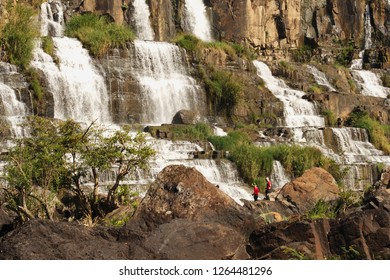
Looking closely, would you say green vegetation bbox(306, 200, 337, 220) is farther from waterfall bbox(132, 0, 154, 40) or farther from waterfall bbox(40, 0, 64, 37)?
waterfall bbox(132, 0, 154, 40)

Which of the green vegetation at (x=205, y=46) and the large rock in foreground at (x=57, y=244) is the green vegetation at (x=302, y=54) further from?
the large rock in foreground at (x=57, y=244)

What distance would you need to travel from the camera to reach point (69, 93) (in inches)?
1099

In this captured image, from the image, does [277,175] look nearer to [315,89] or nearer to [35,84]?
[35,84]

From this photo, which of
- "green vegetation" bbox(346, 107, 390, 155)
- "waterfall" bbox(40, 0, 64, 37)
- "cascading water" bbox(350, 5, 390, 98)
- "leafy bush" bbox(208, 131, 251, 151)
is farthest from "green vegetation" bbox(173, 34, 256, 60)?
"leafy bush" bbox(208, 131, 251, 151)

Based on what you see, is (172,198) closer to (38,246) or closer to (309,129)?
(38,246)

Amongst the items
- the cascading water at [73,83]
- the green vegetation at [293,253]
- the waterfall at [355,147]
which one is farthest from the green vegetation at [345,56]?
the green vegetation at [293,253]

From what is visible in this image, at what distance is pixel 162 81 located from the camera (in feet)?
104

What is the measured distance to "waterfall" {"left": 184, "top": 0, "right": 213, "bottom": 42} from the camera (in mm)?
41500

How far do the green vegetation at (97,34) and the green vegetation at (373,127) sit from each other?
12873 millimetres

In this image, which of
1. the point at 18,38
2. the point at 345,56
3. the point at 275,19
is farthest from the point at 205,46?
the point at 345,56

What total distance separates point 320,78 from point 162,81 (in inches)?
491

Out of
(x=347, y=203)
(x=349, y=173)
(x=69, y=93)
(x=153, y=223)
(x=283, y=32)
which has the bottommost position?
(x=349, y=173)

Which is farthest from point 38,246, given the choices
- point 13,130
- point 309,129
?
point 309,129

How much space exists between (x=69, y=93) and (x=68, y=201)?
1278cm
